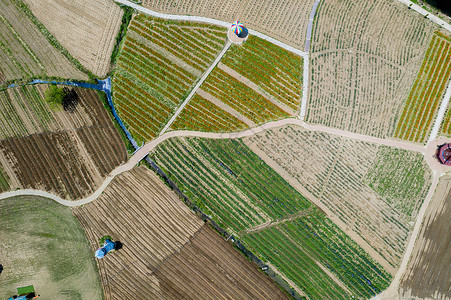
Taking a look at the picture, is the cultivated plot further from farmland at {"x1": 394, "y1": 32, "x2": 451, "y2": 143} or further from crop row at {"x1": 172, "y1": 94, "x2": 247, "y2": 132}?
farmland at {"x1": 394, "y1": 32, "x2": 451, "y2": 143}

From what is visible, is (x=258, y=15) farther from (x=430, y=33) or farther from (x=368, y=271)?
(x=368, y=271)

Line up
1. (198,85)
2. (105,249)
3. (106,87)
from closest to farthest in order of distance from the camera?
(105,249) → (198,85) → (106,87)

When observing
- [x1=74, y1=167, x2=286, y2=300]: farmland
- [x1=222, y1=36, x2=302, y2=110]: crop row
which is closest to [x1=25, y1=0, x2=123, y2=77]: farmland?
[x1=222, y1=36, x2=302, y2=110]: crop row

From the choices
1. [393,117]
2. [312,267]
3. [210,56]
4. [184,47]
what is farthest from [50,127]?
[393,117]

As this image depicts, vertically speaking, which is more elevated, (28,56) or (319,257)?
(28,56)

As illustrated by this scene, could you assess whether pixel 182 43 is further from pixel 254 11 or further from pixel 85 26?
pixel 85 26

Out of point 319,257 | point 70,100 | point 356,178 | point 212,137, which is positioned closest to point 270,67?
point 212,137
